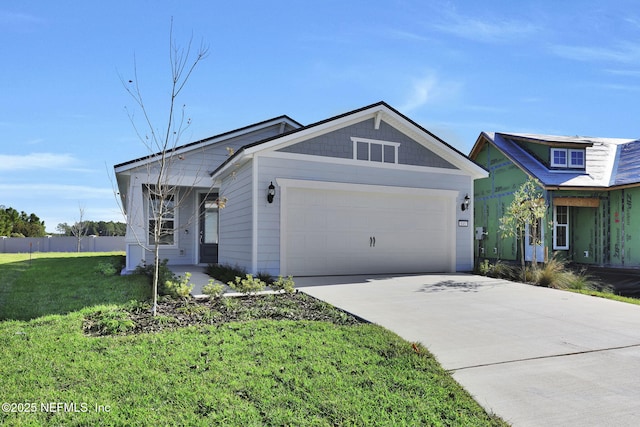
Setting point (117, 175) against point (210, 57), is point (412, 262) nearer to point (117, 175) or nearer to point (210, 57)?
point (210, 57)

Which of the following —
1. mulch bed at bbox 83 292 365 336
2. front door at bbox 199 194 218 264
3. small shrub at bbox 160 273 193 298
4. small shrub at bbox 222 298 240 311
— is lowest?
mulch bed at bbox 83 292 365 336

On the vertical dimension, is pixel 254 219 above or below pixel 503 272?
above

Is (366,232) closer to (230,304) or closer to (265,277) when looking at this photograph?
(265,277)

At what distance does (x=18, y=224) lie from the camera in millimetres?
42219

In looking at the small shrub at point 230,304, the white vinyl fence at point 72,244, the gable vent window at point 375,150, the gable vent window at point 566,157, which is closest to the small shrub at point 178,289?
the small shrub at point 230,304

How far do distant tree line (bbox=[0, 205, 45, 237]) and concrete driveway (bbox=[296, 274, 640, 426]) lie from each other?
4162 centimetres

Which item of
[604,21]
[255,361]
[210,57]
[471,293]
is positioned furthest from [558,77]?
[255,361]

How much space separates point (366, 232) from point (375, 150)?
7.85 feet

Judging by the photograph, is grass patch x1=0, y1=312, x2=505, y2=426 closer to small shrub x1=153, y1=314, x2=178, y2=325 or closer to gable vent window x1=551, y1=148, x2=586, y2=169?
small shrub x1=153, y1=314, x2=178, y2=325

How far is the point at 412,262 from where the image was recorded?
40.5 ft

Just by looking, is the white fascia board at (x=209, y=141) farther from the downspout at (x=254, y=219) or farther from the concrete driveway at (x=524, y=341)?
the concrete driveway at (x=524, y=341)

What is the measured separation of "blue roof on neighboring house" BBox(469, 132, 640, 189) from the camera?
56.0ft

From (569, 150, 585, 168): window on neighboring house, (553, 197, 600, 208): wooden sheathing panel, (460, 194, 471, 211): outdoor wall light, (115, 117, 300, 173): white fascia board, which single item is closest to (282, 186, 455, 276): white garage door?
(460, 194, 471, 211): outdoor wall light

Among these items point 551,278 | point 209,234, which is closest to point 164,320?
point 551,278
